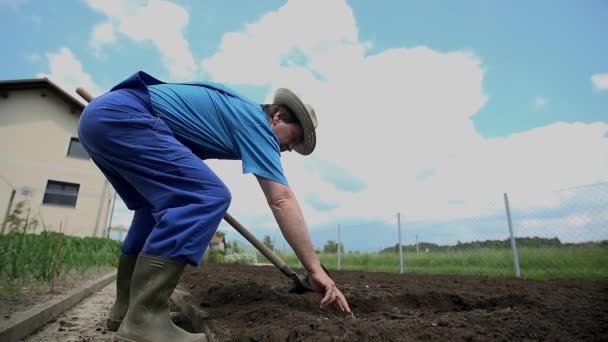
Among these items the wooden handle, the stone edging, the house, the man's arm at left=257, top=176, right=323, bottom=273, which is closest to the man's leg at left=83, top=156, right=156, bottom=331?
the stone edging

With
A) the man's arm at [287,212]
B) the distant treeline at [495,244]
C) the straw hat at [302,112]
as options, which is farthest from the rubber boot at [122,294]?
the distant treeline at [495,244]

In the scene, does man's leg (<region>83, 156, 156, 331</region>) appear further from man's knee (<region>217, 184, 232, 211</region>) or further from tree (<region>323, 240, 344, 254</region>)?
tree (<region>323, 240, 344, 254</region>)

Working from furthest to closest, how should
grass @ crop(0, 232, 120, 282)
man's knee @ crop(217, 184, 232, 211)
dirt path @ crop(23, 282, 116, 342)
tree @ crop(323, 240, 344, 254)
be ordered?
tree @ crop(323, 240, 344, 254) < grass @ crop(0, 232, 120, 282) < dirt path @ crop(23, 282, 116, 342) < man's knee @ crop(217, 184, 232, 211)

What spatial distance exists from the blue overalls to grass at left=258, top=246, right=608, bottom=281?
17.9 ft

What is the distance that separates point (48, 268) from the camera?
8.50ft

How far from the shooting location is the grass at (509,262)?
4898 millimetres

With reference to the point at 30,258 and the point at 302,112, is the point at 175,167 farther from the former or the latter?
the point at 30,258

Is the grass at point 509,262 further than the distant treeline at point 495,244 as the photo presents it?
No

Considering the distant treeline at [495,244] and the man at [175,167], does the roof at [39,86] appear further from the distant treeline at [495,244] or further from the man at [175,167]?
the man at [175,167]

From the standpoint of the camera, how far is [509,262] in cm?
596

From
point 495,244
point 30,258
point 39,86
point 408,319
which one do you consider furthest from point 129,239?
point 39,86

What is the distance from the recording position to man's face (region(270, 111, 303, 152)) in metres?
1.74

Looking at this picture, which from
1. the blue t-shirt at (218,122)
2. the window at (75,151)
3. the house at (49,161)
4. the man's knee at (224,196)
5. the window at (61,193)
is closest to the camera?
the man's knee at (224,196)

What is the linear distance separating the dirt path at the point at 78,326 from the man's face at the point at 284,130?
1.23 m
